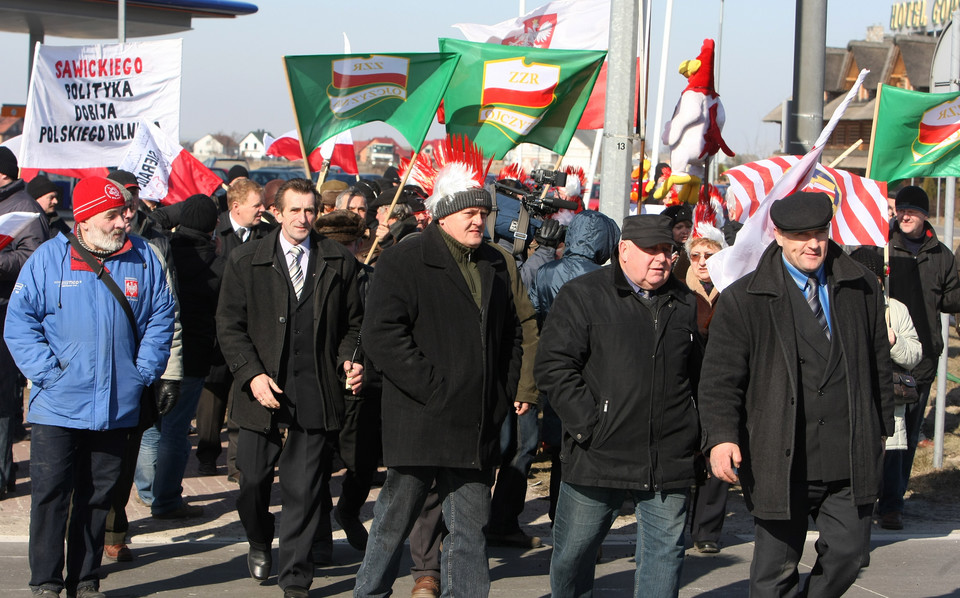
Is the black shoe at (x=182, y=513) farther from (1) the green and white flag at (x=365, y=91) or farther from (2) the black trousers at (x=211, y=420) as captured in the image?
(1) the green and white flag at (x=365, y=91)

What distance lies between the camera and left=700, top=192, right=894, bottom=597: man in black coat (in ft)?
14.4

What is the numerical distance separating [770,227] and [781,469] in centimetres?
145

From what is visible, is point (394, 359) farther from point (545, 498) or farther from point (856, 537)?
point (545, 498)

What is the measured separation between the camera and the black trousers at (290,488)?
213 inches

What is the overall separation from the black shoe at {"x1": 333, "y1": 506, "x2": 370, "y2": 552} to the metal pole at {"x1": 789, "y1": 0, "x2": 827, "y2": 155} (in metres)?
4.45

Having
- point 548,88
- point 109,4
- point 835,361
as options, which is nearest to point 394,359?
point 835,361

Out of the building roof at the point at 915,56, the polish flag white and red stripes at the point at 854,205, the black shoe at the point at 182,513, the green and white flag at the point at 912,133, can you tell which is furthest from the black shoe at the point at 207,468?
the building roof at the point at 915,56

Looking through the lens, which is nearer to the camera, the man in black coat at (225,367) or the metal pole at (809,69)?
the man in black coat at (225,367)

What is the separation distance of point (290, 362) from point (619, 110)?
3223 mm

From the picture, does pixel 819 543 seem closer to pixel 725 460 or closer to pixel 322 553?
pixel 725 460

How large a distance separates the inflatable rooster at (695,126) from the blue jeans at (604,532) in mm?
5376

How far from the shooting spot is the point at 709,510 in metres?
6.43

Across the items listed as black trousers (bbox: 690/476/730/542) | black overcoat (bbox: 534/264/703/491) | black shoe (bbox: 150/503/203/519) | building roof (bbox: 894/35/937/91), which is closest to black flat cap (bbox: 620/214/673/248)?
black overcoat (bbox: 534/264/703/491)

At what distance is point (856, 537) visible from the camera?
4.42 meters
